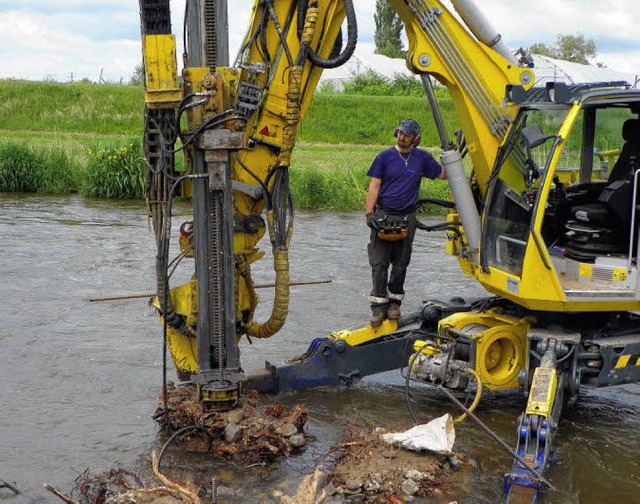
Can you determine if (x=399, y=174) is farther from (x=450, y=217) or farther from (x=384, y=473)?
(x=384, y=473)

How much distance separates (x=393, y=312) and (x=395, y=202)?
1.01 metres

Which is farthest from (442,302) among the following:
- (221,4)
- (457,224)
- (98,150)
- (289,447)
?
(98,150)

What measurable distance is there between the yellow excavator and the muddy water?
450 mm

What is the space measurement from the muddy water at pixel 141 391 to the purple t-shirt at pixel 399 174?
1803 mm

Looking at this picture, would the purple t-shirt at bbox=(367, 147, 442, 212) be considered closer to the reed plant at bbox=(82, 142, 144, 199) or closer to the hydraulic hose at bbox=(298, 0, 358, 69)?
the hydraulic hose at bbox=(298, 0, 358, 69)

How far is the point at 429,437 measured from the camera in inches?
263

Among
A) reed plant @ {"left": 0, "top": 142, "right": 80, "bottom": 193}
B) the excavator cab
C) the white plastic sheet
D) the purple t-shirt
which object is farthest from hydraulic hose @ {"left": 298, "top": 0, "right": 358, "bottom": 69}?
reed plant @ {"left": 0, "top": 142, "right": 80, "bottom": 193}

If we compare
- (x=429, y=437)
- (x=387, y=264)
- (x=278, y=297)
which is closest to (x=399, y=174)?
(x=387, y=264)

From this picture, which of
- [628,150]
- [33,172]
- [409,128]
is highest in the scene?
[409,128]

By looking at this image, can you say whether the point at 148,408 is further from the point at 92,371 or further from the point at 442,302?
the point at 442,302

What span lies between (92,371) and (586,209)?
4.98 m

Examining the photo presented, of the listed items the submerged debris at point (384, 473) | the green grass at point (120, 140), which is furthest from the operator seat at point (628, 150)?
the green grass at point (120, 140)

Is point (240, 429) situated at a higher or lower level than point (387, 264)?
lower

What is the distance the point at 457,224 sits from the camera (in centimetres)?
825
